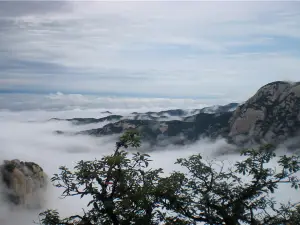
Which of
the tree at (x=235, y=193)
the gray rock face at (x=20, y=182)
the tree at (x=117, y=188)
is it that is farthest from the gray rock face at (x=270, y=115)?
the tree at (x=117, y=188)

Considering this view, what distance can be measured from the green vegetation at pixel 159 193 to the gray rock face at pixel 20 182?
50420 millimetres

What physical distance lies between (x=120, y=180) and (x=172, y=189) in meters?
1.61

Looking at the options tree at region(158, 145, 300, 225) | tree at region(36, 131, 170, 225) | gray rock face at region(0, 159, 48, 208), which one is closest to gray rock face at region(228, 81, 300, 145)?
gray rock face at region(0, 159, 48, 208)

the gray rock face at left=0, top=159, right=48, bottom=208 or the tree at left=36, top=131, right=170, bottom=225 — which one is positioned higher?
the tree at left=36, top=131, right=170, bottom=225

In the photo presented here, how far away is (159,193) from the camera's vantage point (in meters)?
9.78

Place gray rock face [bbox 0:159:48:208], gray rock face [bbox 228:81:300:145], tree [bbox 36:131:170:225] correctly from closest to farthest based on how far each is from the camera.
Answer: tree [bbox 36:131:170:225] < gray rock face [bbox 0:159:48:208] < gray rock face [bbox 228:81:300:145]

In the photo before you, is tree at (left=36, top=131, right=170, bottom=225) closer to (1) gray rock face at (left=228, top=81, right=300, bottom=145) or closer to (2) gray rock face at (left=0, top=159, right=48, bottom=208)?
(2) gray rock face at (left=0, top=159, right=48, bottom=208)

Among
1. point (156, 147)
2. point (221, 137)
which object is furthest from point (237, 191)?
point (156, 147)

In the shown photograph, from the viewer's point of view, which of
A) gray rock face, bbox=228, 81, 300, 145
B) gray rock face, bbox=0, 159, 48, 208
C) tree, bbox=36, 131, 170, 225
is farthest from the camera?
gray rock face, bbox=228, 81, 300, 145

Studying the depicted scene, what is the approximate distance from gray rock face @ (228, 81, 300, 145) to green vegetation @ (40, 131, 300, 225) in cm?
7650

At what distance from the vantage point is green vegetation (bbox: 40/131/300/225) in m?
→ 9.49

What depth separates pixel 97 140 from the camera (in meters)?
176

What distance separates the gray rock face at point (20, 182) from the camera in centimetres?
5808

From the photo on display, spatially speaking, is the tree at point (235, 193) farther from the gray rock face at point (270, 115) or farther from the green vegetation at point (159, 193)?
the gray rock face at point (270, 115)
